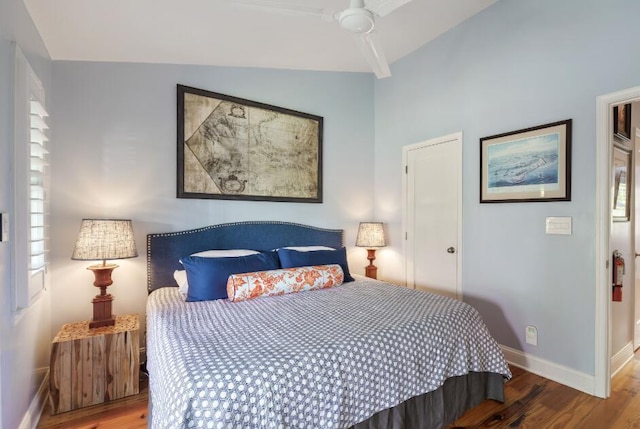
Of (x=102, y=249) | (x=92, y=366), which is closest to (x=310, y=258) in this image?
(x=102, y=249)

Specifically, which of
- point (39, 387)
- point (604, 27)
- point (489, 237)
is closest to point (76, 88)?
point (39, 387)

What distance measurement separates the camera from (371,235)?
11.7 ft

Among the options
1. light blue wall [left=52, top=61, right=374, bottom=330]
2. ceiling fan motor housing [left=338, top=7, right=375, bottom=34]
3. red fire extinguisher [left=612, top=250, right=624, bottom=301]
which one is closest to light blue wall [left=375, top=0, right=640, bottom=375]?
red fire extinguisher [left=612, top=250, right=624, bottom=301]

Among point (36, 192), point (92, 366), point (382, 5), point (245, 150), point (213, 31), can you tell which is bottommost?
point (92, 366)

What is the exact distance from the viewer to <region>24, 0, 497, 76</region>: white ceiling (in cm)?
200

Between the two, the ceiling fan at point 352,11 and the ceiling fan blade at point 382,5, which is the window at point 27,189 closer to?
the ceiling fan at point 352,11

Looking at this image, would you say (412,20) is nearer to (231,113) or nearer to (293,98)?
(293,98)

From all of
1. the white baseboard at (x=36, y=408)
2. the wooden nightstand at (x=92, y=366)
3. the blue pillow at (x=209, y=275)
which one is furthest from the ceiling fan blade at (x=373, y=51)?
the white baseboard at (x=36, y=408)

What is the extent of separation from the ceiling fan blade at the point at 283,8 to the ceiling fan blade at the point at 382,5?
0.69 ft

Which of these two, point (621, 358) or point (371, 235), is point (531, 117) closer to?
point (371, 235)

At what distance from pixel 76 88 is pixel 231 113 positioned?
3.87 feet

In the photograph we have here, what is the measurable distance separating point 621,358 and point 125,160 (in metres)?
4.44

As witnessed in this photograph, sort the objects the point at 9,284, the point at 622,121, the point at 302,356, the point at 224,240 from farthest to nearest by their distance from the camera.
Result: 1. the point at 224,240
2. the point at 622,121
3. the point at 9,284
4. the point at 302,356

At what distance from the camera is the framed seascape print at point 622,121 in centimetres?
252
